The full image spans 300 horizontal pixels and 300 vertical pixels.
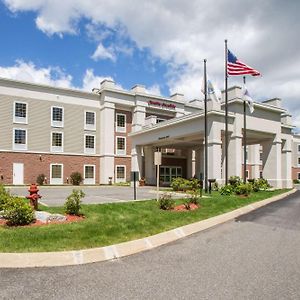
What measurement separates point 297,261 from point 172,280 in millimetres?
3261

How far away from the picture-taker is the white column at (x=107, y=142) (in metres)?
44.4

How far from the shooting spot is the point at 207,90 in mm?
25516

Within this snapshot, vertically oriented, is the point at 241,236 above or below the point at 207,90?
below

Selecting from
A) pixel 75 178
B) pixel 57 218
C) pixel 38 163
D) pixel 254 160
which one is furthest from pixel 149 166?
pixel 57 218

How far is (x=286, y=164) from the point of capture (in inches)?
1479

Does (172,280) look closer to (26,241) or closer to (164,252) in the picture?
(164,252)

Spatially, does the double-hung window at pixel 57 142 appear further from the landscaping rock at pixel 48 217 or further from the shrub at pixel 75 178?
the landscaping rock at pixel 48 217

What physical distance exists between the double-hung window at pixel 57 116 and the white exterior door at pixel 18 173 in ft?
20.7

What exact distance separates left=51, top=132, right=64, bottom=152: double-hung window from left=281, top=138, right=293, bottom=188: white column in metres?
25.9

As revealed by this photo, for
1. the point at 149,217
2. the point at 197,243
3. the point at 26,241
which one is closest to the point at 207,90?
the point at 149,217

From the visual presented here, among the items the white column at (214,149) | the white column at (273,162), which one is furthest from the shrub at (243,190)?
the white column at (273,162)

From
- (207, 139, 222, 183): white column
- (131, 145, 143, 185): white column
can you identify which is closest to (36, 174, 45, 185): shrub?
(131, 145, 143, 185): white column

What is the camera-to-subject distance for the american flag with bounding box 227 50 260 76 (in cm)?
2475

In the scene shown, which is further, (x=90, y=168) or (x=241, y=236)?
(x=90, y=168)
